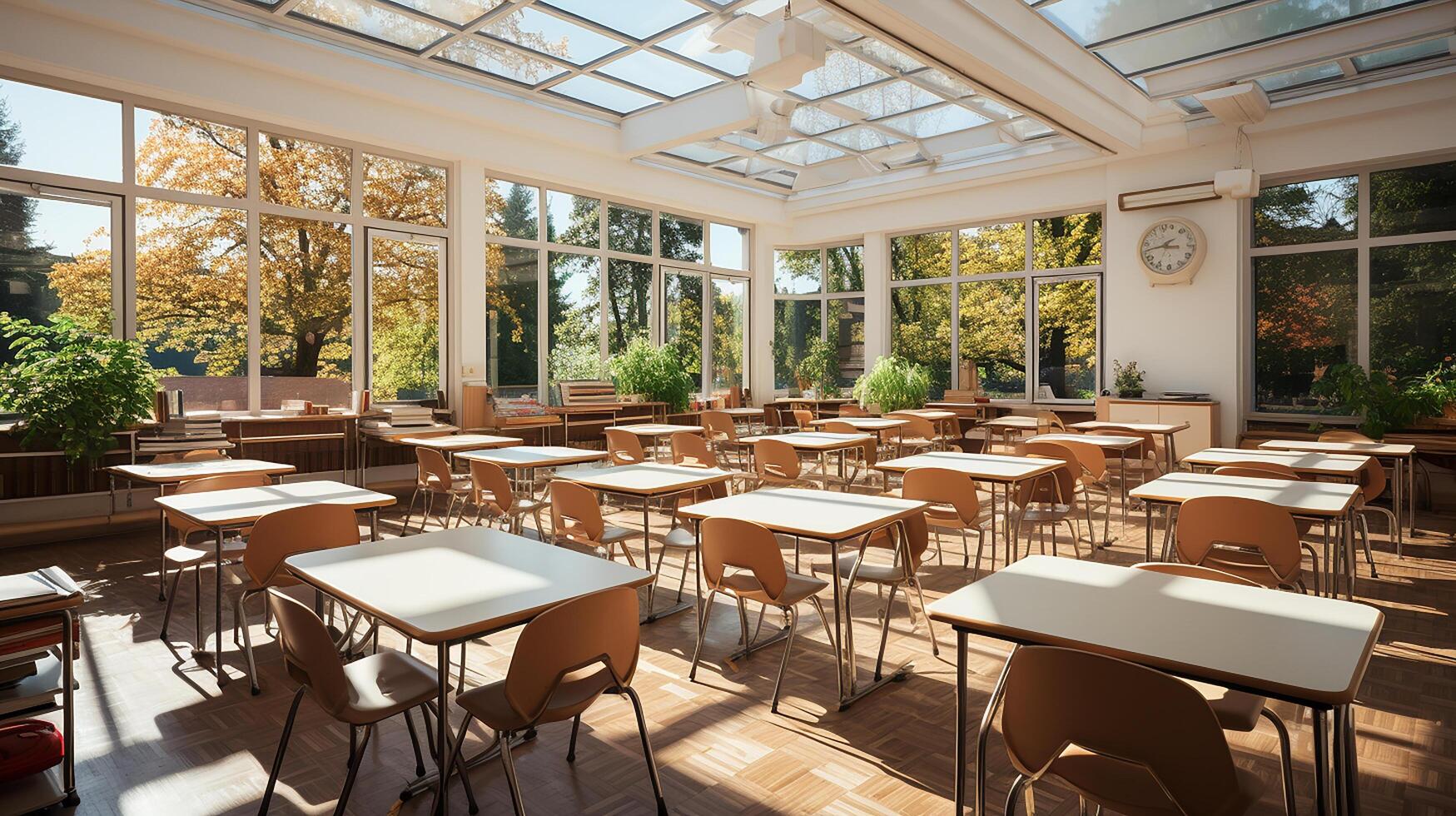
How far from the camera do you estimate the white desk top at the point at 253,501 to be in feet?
11.3

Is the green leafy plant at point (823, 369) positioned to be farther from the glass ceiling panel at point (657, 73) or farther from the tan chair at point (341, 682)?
the tan chair at point (341, 682)

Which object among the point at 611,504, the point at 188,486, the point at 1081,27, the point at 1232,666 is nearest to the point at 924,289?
the point at 1081,27

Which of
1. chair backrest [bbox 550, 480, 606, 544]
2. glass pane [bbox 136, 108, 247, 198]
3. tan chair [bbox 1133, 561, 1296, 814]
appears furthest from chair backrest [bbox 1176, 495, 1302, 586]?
glass pane [bbox 136, 108, 247, 198]

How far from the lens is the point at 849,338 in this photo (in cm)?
1298

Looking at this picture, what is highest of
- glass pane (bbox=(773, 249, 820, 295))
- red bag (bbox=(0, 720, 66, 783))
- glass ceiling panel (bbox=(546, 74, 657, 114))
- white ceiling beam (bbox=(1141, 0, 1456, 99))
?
glass ceiling panel (bbox=(546, 74, 657, 114))

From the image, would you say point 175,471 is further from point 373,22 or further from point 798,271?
point 798,271

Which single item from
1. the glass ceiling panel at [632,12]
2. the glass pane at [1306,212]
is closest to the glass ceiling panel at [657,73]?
the glass ceiling panel at [632,12]

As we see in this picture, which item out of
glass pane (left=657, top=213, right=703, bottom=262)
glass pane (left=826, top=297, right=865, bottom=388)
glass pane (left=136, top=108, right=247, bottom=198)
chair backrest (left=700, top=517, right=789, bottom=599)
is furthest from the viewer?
glass pane (left=826, top=297, right=865, bottom=388)

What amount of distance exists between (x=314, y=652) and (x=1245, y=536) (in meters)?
3.58

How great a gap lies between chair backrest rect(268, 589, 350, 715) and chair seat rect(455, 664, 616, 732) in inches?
12.5

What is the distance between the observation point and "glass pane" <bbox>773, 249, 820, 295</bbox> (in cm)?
1350

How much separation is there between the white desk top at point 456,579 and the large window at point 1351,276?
946 centimetres

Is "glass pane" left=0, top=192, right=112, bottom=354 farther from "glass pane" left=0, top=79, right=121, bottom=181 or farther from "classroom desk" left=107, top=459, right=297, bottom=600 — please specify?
"classroom desk" left=107, top=459, right=297, bottom=600

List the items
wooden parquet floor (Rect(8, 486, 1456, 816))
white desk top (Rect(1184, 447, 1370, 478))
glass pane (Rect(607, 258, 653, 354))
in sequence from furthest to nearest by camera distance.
Answer: glass pane (Rect(607, 258, 653, 354))
white desk top (Rect(1184, 447, 1370, 478))
wooden parquet floor (Rect(8, 486, 1456, 816))
